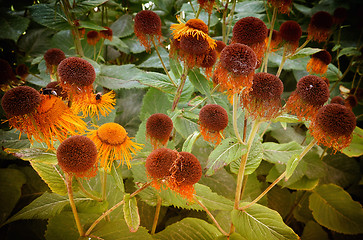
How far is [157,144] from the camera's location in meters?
0.54

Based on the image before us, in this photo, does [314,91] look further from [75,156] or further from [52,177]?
[52,177]

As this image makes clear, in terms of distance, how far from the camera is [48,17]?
84 centimetres

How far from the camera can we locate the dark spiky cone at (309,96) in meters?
0.45

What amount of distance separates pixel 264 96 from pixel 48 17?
2.57 ft

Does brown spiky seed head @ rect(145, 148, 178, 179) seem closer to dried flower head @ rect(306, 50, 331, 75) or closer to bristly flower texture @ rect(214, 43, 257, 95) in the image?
bristly flower texture @ rect(214, 43, 257, 95)

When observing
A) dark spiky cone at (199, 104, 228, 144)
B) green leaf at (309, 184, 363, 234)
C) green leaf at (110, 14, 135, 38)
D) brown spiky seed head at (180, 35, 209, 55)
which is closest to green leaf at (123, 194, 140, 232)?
dark spiky cone at (199, 104, 228, 144)

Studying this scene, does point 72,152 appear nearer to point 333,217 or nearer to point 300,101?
point 300,101

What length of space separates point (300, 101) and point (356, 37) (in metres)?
1.24

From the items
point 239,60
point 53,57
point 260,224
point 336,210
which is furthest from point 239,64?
point 336,210

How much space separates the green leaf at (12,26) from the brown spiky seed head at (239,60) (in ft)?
2.91

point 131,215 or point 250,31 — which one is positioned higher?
point 250,31

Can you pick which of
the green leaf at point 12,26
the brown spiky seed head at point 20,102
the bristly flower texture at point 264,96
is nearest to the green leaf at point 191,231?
the bristly flower texture at point 264,96

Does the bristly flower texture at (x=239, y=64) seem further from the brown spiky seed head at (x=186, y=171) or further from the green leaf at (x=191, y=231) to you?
the green leaf at (x=191, y=231)

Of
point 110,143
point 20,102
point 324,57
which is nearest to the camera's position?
point 20,102
